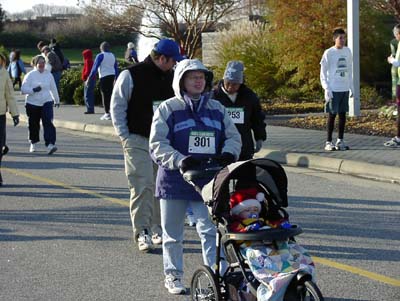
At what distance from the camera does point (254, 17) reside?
30312 millimetres

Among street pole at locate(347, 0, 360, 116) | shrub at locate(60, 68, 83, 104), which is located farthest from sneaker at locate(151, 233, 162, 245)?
shrub at locate(60, 68, 83, 104)

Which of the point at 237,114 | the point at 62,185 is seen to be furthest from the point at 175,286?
the point at 62,185

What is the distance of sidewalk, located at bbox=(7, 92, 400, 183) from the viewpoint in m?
12.4

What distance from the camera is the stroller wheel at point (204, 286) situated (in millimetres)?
6027

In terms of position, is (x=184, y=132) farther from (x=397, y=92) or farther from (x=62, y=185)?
(x=397, y=92)

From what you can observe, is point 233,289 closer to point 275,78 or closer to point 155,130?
point 155,130

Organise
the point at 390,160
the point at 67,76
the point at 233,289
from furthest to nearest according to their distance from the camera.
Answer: the point at 67,76
the point at 390,160
the point at 233,289

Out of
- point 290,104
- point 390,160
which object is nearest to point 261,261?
point 390,160

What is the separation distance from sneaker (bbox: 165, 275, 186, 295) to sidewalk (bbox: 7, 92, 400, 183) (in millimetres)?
5723

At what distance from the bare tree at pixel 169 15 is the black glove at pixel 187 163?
23.4 metres

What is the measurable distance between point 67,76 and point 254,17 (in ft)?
22.7

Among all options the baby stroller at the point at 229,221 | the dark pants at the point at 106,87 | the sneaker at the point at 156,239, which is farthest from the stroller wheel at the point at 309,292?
the dark pants at the point at 106,87

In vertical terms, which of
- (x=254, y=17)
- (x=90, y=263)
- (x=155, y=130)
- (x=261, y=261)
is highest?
(x=254, y=17)

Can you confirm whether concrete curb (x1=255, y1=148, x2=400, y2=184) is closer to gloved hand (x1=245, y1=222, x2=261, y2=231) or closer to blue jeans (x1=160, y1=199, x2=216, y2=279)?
blue jeans (x1=160, y1=199, x2=216, y2=279)
